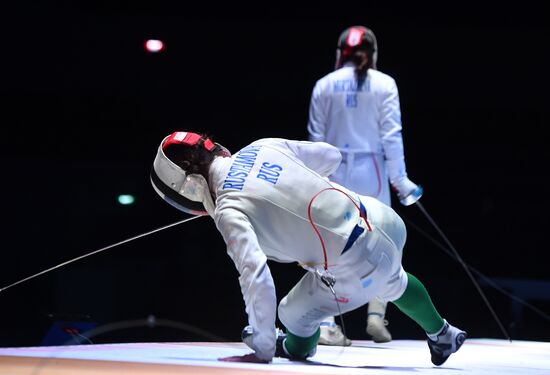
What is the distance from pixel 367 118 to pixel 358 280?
1.08m

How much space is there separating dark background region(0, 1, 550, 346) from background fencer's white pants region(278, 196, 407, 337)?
5.36 ft

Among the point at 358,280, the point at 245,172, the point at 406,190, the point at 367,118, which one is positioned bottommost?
the point at 358,280

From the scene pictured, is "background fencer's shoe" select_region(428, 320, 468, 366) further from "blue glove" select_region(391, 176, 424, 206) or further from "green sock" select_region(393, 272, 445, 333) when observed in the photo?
"blue glove" select_region(391, 176, 424, 206)

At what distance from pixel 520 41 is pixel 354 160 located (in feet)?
4.63

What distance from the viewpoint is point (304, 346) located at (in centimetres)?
234

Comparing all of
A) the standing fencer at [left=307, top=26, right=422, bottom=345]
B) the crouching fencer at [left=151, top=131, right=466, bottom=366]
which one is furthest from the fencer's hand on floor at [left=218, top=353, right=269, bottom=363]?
the standing fencer at [left=307, top=26, right=422, bottom=345]

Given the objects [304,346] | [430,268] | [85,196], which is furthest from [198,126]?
[304,346]

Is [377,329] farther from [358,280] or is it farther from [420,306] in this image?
[358,280]

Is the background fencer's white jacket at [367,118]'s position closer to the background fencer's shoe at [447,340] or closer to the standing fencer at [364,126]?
the standing fencer at [364,126]

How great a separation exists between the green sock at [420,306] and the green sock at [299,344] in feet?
0.83

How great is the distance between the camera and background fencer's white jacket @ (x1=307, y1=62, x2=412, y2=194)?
3174 mm

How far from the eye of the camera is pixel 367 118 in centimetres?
319

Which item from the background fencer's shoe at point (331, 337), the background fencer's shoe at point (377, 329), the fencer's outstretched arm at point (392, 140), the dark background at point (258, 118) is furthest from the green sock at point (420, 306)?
the dark background at point (258, 118)

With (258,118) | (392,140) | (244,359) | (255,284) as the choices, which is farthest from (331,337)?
(258,118)
